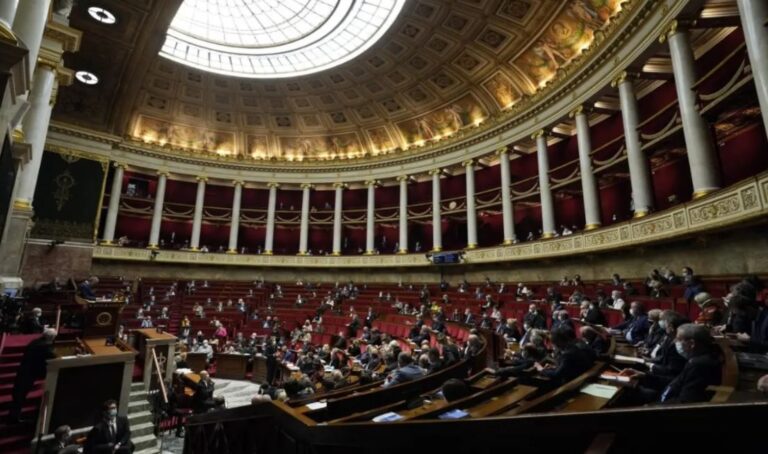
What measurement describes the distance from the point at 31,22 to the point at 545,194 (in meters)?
16.3

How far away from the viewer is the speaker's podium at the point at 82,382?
5.88 meters

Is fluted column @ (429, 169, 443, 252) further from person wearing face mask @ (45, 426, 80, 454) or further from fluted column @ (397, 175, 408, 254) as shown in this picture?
person wearing face mask @ (45, 426, 80, 454)

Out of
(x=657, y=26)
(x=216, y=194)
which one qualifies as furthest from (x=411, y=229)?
(x=657, y=26)

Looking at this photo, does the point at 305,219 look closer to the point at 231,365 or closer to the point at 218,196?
the point at 218,196

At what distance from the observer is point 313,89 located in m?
22.4

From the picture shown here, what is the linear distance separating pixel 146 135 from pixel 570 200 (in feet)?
83.1

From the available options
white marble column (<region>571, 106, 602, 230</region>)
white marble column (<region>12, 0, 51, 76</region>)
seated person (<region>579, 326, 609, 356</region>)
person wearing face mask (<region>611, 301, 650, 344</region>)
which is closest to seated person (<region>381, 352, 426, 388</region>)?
seated person (<region>579, 326, 609, 356</region>)

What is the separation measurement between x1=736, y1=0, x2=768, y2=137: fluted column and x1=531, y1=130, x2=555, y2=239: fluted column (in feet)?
27.5

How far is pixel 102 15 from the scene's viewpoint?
43.3 ft

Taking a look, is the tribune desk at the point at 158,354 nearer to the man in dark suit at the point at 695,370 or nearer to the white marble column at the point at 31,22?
the white marble column at the point at 31,22

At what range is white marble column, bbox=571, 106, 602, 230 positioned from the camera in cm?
1341

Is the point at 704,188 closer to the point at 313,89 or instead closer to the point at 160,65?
the point at 313,89

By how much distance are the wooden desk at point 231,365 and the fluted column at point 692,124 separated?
1371cm

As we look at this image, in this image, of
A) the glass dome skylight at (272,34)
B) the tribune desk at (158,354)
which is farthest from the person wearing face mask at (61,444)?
the glass dome skylight at (272,34)
